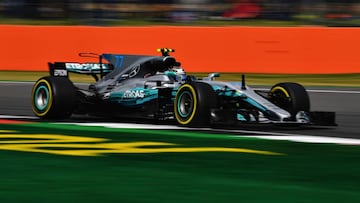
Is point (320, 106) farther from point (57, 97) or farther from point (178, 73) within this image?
point (57, 97)

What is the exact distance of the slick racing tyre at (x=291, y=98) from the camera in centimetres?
1102

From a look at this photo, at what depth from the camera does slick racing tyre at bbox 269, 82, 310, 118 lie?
11023 millimetres

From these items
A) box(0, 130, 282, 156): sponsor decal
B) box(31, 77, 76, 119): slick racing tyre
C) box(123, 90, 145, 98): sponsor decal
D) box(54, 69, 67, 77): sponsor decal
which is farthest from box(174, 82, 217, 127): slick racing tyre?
box(54, 69, 67, 77): sponsor decal

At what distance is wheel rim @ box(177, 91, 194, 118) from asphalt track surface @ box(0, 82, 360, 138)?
418mm

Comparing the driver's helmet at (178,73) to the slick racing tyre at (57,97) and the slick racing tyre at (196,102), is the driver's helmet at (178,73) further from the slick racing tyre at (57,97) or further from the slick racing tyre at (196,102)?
the slick racing tyre at (57,97)

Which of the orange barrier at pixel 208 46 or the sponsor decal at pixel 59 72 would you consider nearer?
the sponsor decal at pixel 59 72

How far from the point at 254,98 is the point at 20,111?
406 cm

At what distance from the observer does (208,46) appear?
19.3m

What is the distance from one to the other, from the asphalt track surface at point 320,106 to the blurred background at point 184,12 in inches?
103

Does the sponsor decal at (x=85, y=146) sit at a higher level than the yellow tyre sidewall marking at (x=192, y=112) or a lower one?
lower

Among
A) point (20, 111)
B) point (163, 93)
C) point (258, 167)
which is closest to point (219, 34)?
point (20, 111)

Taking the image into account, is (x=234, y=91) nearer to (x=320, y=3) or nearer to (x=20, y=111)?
(x=20, y=111)

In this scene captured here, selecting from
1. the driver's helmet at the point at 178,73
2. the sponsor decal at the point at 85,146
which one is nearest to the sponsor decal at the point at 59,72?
the driver's helmet at the point at 178,73

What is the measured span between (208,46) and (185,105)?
8.52 meters
